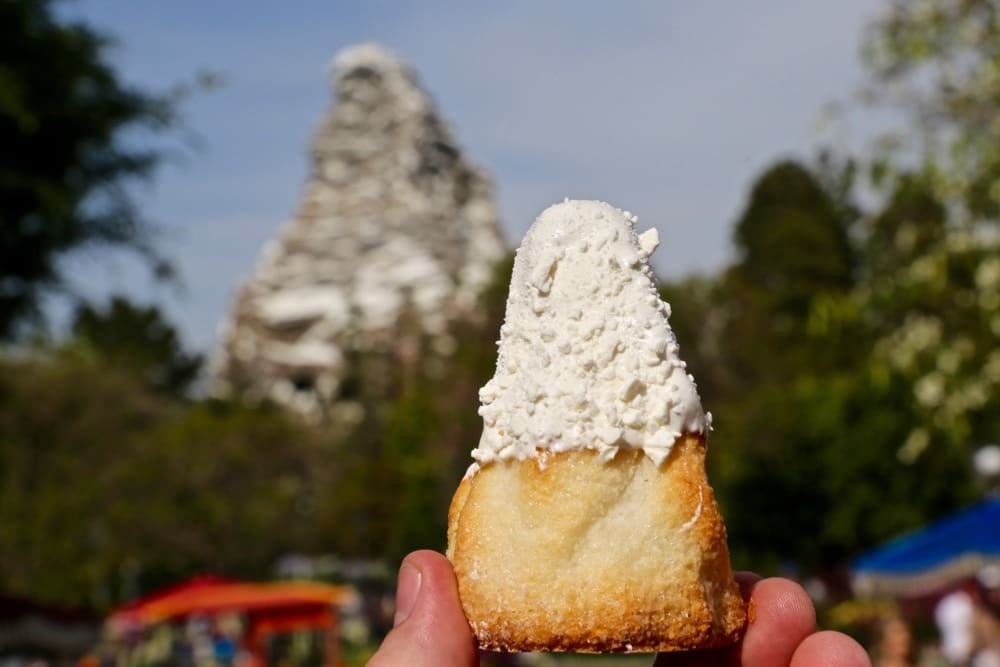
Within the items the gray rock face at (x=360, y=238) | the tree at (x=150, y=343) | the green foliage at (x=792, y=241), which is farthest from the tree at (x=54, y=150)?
the gray rock face at (x=360, y=238)

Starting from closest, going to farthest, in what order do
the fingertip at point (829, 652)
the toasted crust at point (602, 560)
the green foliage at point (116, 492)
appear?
the toasted crust at point (602, 560)
the fingertip at point (829, 652)
the green foliage at point (116, 492)

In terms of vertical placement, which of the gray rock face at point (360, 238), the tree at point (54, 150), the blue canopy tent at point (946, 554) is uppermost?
the gray rock face at point (360, 238)

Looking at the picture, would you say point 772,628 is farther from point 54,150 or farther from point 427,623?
point 54,150

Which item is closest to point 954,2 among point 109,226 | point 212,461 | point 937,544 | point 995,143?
point 995,143

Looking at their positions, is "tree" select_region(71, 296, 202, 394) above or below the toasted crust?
above

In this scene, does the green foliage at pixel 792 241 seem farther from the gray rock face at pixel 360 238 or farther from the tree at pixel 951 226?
the tree at pixel 951 226

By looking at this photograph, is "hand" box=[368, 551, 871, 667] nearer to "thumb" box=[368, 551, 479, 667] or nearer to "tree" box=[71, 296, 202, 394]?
"thumb" box=[368, 551, 479, 667]

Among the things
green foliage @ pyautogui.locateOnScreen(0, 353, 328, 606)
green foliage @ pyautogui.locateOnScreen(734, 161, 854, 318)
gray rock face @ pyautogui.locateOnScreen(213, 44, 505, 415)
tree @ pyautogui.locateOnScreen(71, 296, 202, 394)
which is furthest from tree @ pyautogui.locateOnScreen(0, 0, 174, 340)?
gray rock face @ pyautogui.locateOnScreen(213, 44, 505, 415)
